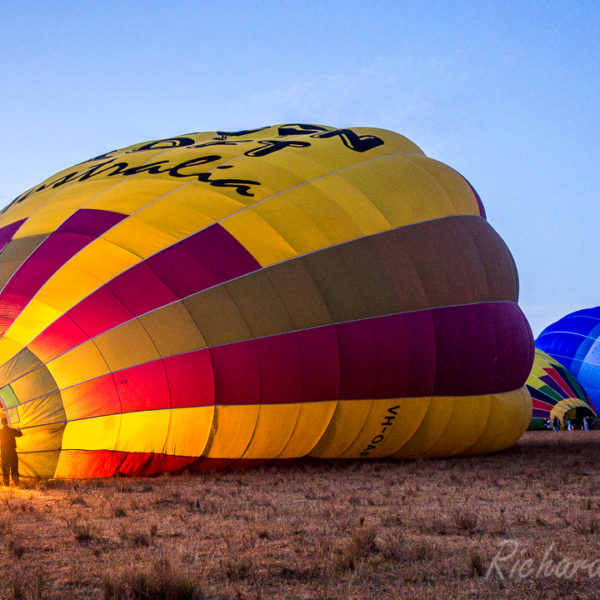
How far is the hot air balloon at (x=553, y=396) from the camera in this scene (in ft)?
67.7

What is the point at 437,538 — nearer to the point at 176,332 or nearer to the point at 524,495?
the point at 524,495

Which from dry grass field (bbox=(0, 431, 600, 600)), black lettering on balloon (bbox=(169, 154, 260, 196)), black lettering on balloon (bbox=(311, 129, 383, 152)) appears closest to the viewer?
dry grass field (bbox=(0, 431, 600, 600))

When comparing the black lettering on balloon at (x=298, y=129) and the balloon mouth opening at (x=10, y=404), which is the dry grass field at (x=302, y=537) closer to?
the balloon mouth opening at (x=10, y=404)

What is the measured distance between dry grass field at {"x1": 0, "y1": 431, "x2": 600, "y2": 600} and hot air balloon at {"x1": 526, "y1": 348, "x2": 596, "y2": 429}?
46.2ft

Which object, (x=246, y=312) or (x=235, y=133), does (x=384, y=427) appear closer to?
(x=246, y=312)

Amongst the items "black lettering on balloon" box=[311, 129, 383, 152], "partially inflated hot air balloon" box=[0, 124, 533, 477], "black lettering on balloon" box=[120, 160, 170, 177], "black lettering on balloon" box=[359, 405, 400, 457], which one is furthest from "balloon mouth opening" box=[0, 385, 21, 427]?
"black lettering on balloon" box=[311, 129, 383, 152]

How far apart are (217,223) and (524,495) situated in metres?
3.95

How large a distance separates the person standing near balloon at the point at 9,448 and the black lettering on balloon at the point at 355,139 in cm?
522

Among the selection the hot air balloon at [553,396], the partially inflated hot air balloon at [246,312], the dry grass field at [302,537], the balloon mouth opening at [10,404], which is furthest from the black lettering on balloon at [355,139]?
the hot air balloon at [553,396]

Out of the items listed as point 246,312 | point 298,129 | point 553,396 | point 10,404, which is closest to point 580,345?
point 553,396

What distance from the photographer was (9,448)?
246 inches

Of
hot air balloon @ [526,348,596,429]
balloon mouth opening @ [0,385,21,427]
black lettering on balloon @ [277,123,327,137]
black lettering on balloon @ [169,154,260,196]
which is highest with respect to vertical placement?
black lettering on balloon @ [277,123,327,137]

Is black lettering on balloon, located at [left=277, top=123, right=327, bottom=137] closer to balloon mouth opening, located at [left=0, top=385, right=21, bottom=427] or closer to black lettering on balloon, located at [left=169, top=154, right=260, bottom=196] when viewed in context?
black lettering on balloon, located at [left=169, top=154, right=260, bottom=196]

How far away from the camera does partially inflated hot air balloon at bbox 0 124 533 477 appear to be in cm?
655
